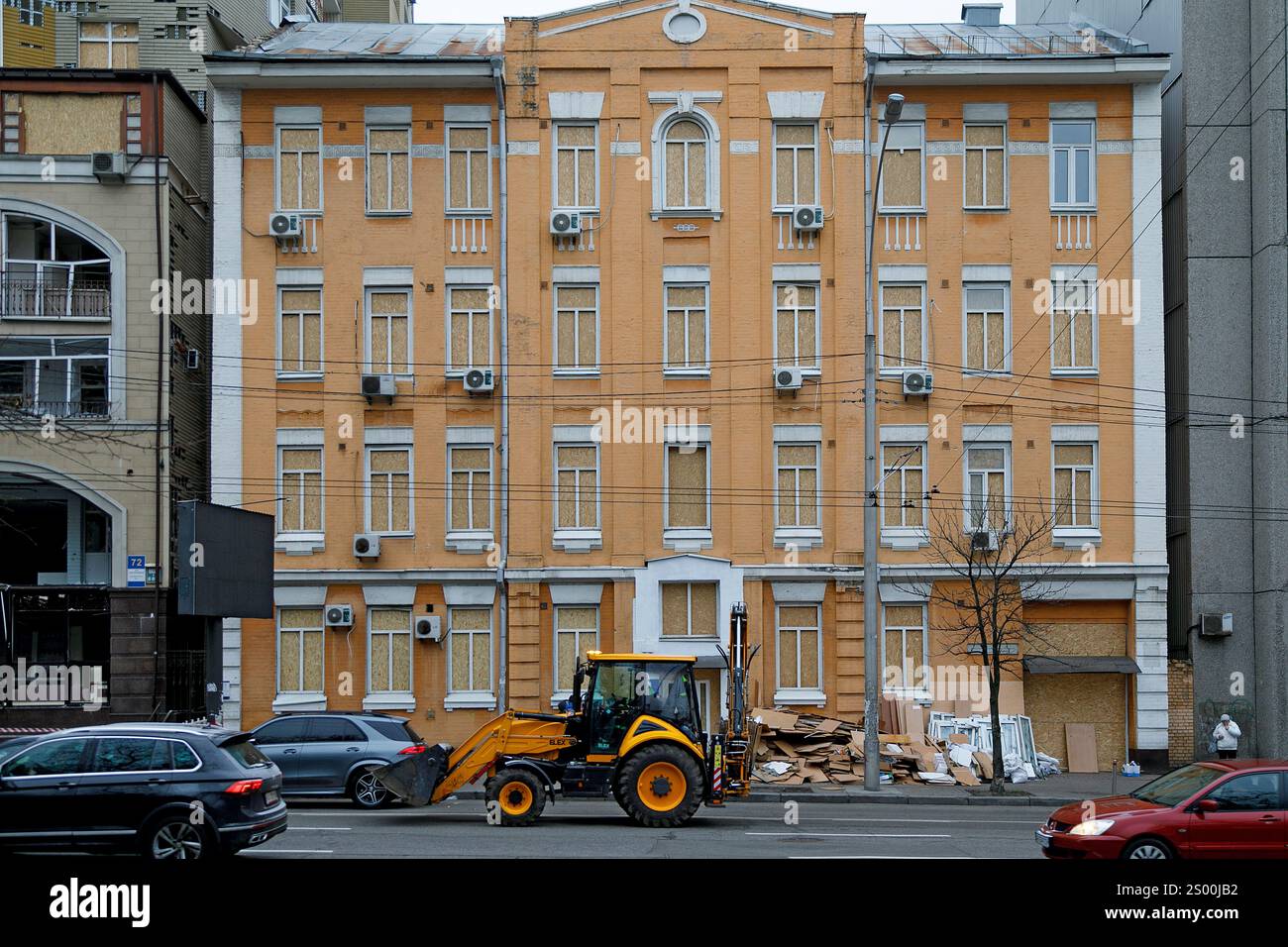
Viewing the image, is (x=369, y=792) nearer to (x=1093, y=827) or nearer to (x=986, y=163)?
(x=1093, y=827)

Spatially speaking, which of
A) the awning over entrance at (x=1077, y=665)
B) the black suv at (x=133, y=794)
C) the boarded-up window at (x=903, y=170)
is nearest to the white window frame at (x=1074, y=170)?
the boarded-up window at (x=903, y=170)

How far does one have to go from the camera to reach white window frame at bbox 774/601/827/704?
1251 inches

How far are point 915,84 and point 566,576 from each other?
1411 cm

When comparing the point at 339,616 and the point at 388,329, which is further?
the point at 388,329

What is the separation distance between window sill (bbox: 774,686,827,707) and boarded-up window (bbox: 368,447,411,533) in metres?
9.37

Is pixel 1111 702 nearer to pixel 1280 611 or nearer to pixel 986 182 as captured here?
pixel 1280 611

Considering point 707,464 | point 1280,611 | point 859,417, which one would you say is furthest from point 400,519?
point 1280,611

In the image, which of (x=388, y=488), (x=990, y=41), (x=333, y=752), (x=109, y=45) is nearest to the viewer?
(x=333, y=752)

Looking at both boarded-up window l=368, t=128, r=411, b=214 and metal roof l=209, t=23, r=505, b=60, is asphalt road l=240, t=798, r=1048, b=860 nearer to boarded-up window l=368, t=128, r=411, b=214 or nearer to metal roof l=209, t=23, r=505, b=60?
boarded-up window l=368, t=128, r=411, b=214

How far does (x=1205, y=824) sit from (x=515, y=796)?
30.2 feet

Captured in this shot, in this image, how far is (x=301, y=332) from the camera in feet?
108

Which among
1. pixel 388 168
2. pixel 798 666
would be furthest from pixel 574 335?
pixel 798 666

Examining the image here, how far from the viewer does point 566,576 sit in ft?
105

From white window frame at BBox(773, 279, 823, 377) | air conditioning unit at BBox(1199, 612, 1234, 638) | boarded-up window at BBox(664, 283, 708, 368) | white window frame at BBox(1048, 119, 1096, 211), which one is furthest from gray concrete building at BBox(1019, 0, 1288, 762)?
boarded-up window at BBox(664, 283, 708, 368)
